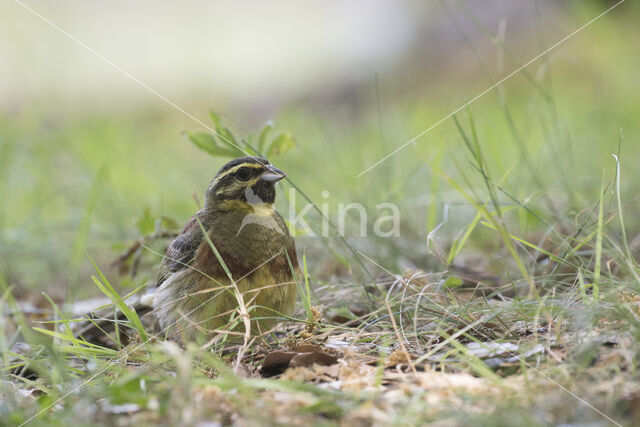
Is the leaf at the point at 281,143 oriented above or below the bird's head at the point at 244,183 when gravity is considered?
above

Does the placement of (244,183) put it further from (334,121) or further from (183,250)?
(334,121)

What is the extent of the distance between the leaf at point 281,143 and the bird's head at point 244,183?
0.19 m

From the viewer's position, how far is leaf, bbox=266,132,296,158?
407cm

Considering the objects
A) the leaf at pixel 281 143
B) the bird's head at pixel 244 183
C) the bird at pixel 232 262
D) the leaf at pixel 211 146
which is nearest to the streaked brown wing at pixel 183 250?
the bird at pixel 232 262

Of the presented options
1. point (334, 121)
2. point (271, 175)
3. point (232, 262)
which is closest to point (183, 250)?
point (232, 262)

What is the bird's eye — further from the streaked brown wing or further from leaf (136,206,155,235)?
leaf (136,206,155,235)

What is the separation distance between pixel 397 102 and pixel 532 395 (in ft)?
31.7

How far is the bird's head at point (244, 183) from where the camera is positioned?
390 centimetres

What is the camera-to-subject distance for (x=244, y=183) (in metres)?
3.98

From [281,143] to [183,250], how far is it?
98 cm

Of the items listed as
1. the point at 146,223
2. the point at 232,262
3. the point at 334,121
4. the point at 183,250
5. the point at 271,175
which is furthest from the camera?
the point at 334,121

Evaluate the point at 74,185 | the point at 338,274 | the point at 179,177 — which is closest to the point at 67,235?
the point at 74,185

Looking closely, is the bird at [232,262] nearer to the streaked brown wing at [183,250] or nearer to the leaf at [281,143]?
the streaked brown wing at [183,250]

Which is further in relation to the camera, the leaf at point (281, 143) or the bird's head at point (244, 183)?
the leaf at point (281, 143)
